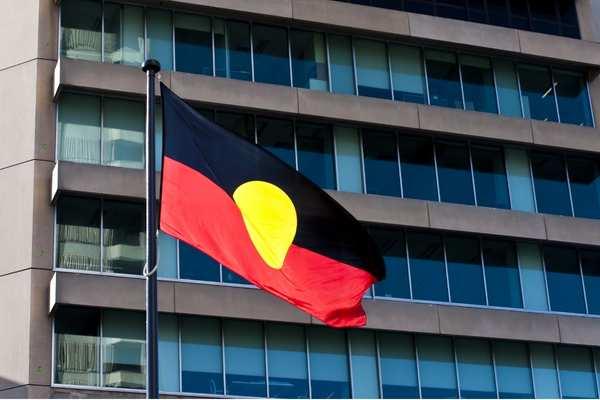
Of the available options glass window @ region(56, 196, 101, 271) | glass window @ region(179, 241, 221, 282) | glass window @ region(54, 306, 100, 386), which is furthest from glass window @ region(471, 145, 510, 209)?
glass window @ region(54, 306, 100, 386)

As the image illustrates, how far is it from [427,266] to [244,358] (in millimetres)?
5774

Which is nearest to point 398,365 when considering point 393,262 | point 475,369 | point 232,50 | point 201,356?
point 475,369

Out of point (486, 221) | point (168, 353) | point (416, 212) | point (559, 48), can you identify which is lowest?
point (168, 353)

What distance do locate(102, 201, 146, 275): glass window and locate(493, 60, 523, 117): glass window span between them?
36.8 ft

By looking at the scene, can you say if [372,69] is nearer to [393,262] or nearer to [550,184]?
[393,262]

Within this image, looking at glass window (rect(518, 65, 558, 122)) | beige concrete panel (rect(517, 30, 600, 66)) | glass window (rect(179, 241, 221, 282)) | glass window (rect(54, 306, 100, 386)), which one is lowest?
glass window (rect(54, 306, 100, 386))

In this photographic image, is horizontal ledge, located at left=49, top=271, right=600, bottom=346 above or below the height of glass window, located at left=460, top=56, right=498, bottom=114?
below

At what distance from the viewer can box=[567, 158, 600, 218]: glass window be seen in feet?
123

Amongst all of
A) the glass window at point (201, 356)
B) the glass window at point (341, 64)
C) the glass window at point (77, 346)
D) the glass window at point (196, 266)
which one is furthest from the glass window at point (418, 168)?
the glass window at point (77, 346)

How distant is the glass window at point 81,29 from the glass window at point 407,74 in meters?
8.08

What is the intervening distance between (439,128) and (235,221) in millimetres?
19279

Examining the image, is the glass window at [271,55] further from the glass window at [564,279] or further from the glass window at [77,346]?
the glass window at [564,279]

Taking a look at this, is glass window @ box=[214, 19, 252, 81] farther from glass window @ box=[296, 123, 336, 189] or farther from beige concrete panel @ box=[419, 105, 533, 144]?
beige concrete panel @ box=[419, 105, 533, 144]

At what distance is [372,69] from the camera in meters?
36.4
